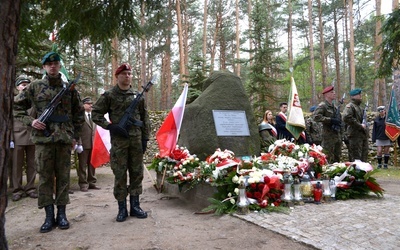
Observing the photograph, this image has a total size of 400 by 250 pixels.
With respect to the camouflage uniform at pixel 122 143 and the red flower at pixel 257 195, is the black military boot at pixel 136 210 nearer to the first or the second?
the camouflage uniform at pixel 122 143

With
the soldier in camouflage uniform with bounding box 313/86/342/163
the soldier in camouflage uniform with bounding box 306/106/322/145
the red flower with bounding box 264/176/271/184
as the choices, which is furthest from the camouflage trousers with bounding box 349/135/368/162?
the red flower with bounding box 264/176/271/184

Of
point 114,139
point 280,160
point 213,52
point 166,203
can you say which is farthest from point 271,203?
point 213,52

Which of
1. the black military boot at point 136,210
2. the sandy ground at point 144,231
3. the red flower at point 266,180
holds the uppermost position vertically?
the red flower at point 266,180

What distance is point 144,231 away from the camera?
3.48 meters

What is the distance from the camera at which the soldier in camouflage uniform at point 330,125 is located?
6.57 metres

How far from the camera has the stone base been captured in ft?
14.7

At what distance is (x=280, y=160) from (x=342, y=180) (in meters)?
0.94

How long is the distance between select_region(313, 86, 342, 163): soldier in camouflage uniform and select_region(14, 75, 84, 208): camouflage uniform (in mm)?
4745

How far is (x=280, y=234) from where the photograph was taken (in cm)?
315

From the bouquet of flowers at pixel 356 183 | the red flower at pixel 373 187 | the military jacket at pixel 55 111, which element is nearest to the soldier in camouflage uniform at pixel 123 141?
the military jacket at pixel 55 111

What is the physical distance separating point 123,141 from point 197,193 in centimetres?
141

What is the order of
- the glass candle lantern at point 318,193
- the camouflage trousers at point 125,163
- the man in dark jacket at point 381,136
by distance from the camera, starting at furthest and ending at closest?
1. the man in dark jacket at point 381,136
2. the glass candle lantern at point 318,193
3. the camouflage trousers at point 125,163

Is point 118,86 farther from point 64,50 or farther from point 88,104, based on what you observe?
point 88,104

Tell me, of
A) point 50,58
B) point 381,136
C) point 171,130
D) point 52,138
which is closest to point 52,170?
point 52,138
